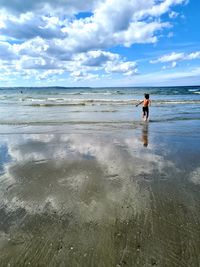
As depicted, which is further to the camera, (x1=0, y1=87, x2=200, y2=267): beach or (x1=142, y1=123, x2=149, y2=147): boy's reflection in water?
(x1=142, y1=123, x2=149, y2=147): boy's reflection in water

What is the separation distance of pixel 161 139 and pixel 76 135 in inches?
149

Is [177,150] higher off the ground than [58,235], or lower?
lower

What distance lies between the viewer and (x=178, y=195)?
5805 mm

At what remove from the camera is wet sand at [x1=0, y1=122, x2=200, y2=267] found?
397 cm

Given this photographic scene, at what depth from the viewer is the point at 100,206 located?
533cm

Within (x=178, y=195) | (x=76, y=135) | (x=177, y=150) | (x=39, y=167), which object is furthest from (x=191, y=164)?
(x=76, y=135)

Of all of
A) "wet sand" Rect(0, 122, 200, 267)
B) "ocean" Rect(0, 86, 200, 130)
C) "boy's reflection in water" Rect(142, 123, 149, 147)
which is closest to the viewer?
"wet sand" Rect(0, 122, 200, 267)

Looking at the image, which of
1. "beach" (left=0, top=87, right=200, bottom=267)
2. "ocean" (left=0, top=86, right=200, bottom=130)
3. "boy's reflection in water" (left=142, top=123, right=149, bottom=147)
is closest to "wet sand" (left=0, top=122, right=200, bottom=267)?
"beach" (left=0, top=87, right=200, bottom=267)

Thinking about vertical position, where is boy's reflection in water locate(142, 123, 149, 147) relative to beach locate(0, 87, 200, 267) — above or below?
below

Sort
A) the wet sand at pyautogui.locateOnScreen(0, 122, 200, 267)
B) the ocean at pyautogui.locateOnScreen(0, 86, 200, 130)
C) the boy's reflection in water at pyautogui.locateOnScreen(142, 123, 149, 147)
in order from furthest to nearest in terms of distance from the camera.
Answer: the ocean at pyautogui.locateOnScreen(0, 86, 200, 130)
the boy's reflection in water at pyautogui.locateOnScreen(142, 123, 149, 147)
the wet sand at pyautogui.locateOnScreen(0, 122, 200, 267)

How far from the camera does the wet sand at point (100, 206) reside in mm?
3969

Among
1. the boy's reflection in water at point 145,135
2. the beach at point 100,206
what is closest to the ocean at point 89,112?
the boy's reflection in water at point 145,135

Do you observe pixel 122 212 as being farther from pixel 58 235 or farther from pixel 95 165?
pixel 95 165

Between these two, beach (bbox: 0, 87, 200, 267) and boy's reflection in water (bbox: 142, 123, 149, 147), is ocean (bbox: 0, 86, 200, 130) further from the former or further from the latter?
beach (bbox: 0, 87, 200, 267)
